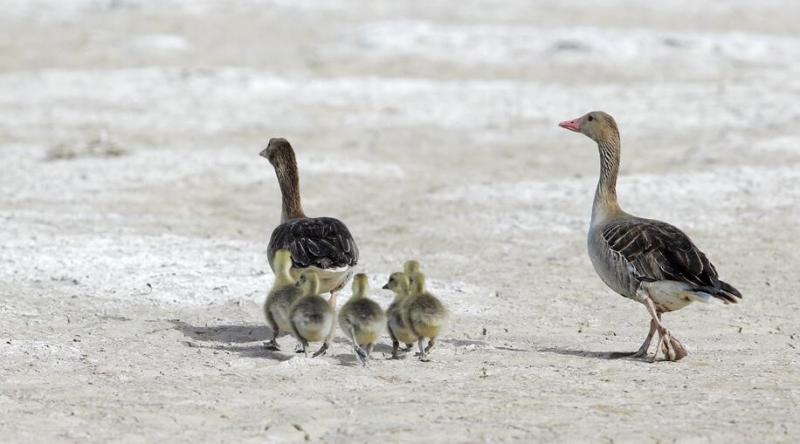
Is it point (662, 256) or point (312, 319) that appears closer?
point (312, 319)

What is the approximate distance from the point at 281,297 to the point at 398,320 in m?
0.79

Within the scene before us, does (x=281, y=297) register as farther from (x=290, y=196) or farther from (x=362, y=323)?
(x=290, y=196)

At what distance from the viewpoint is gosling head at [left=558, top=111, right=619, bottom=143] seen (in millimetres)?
10406

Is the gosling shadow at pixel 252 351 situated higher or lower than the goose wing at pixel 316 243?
lower

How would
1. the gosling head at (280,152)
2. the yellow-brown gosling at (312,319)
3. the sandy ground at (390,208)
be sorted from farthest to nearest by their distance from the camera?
the gosling head at (280,152) < the yellow-brown gosling at (312,319) < the sandy ground at (390,208)

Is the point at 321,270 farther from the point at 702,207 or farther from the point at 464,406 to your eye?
the point at 702,207

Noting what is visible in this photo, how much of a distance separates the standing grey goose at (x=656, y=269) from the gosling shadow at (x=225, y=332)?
2.52 metres

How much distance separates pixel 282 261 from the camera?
8.93m

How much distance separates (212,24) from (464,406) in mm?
27489

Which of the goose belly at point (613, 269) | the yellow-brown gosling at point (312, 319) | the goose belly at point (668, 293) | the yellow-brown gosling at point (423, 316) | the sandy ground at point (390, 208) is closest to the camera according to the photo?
the sandy ground at point (390, 208)

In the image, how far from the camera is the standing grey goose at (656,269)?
8570 millimetres

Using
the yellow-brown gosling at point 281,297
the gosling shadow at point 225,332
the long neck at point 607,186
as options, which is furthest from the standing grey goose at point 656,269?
the gosling shadow at point 225,332

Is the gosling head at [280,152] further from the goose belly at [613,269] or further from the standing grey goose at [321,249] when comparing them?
the goose belly at [613,269]

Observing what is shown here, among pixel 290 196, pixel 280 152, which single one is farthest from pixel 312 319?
pixel 280 152
